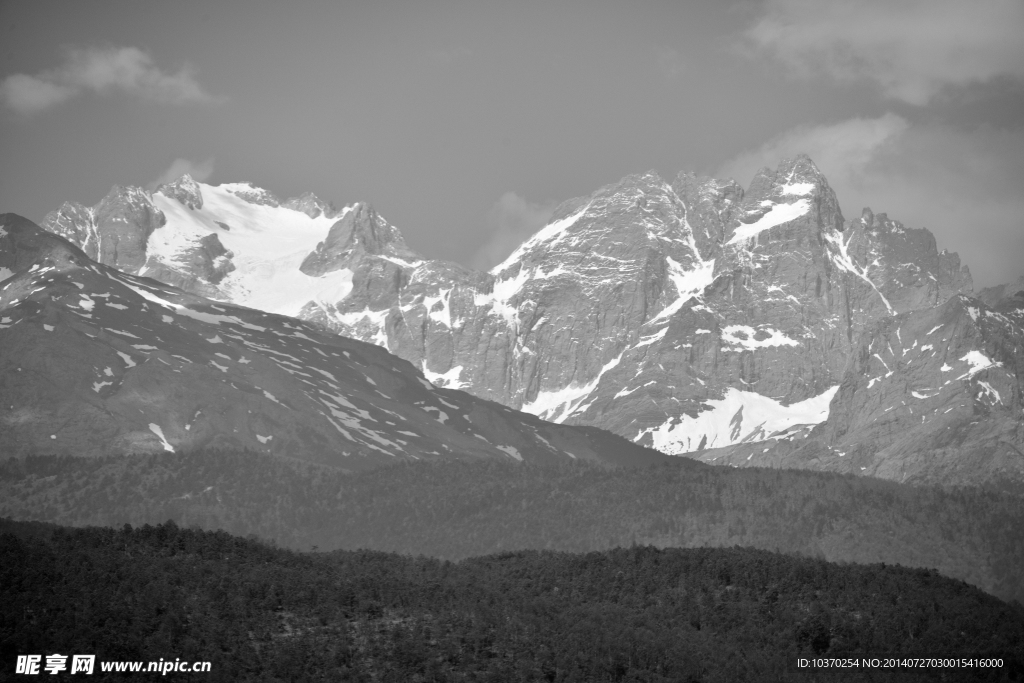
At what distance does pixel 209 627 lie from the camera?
11369 centimetres

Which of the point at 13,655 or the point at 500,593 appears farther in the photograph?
the point at 500,593

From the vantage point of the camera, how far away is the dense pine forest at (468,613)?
11131 cm

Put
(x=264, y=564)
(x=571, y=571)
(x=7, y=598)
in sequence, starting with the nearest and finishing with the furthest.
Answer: (x=7, y=598) < (x=264, y=564) < (x=571, y=571)

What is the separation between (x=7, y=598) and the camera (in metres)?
109

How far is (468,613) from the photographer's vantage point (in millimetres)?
126188

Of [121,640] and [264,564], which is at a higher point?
[264,564]

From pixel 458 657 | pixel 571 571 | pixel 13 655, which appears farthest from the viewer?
pixel 571 571

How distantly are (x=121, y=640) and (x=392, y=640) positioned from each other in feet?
70.5

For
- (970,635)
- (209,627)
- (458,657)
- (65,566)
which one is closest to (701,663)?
(458,657)

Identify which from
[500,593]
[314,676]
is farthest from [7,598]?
[500,593]

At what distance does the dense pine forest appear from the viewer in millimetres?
111312

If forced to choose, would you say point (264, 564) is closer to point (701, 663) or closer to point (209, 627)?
point (209, 627)

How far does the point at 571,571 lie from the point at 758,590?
18573mm

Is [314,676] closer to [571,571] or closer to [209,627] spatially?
[209,627]
